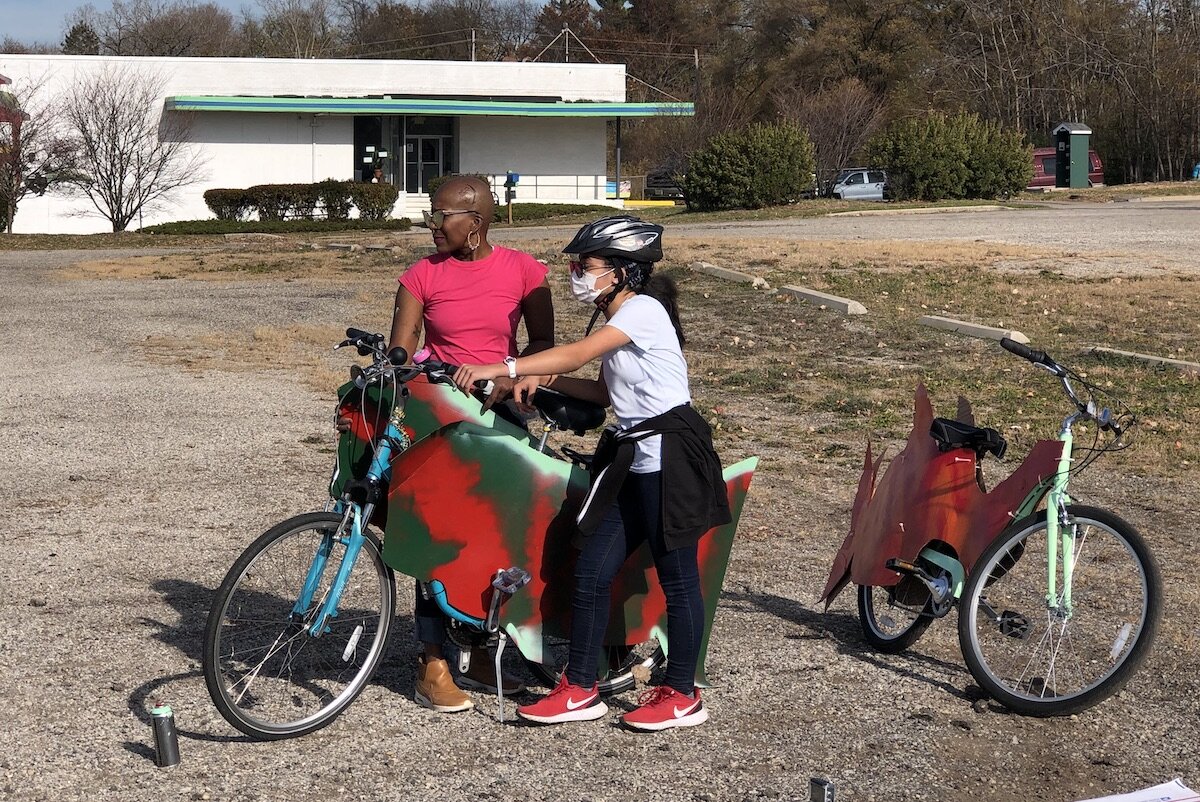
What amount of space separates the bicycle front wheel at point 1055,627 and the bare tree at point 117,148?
1496 inches

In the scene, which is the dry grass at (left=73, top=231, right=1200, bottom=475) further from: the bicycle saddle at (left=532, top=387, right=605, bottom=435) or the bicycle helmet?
the bicycle helmet

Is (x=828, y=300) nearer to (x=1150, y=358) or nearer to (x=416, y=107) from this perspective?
(x=1150, y=358)

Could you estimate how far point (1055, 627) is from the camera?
208 inches

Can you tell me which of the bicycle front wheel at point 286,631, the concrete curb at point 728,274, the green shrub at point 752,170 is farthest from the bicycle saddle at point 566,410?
the green shrub at point 752,170

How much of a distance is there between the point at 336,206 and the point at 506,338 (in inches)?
1506

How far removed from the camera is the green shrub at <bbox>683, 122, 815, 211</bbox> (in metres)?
39.2

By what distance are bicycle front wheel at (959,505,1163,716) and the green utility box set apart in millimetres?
46215

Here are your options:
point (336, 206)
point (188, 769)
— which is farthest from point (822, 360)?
point (336, 206)

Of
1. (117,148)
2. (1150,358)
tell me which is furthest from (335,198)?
(1150,358)

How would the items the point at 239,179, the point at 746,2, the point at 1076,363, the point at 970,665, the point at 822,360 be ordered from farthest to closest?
the point at 746,2, the point at 239,179, the point at 822,360, the point at 1076,363, the point at 970,665

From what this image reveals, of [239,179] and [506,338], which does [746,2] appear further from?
[506,338]

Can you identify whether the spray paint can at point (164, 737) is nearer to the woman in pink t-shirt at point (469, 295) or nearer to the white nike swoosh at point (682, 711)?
the woman in pink t-shirt at point (469, 295)

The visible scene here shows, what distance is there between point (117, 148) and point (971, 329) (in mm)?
32095

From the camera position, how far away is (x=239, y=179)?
154 ft
